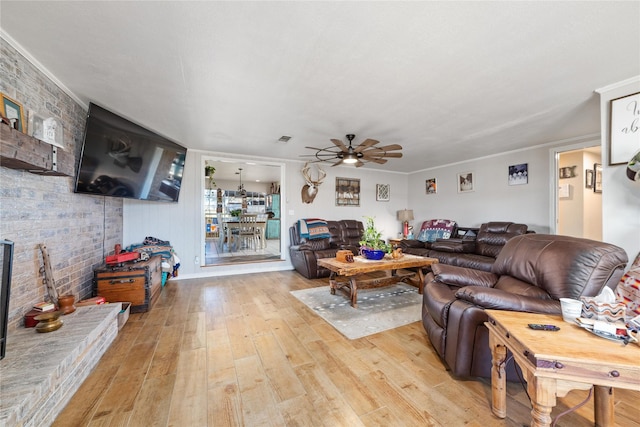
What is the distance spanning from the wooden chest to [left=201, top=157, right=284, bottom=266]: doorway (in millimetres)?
2545

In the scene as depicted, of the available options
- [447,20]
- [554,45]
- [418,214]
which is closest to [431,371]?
[447,20]

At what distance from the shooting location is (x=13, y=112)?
1.71 meters

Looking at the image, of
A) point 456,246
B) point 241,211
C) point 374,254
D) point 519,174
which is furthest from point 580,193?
point 241,211

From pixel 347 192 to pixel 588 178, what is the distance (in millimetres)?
4647

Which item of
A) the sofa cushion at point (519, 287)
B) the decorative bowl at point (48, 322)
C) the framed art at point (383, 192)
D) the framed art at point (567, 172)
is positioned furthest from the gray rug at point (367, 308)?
the framed art at point (567, 172)

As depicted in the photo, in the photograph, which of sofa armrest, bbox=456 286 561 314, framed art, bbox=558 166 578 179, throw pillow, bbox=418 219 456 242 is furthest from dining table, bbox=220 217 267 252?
framed art, bbox=558 166 578 179

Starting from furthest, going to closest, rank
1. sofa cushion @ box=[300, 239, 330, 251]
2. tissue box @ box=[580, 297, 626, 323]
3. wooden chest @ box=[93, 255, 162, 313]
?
1. sofa cushion @ box=[300, 239, 330, 251]
2. wooden chest @ box=[93, 255, 162, 313]
3. tissue box @ box=[580, 297, 626, 323]

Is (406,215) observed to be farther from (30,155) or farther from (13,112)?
(13,112)

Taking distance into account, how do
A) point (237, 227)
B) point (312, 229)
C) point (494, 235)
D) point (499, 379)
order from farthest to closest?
A: point (237, 227) → point (312, 229) → point (494, 235) → point (499, 379)

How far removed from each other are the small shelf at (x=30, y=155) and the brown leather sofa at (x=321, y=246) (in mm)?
3428

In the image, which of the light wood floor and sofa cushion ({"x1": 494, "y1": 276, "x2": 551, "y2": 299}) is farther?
sofa cushion ({"x1": 494, "y1": 276, "x2": 551, "y2": 299})

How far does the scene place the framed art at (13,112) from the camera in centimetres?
165

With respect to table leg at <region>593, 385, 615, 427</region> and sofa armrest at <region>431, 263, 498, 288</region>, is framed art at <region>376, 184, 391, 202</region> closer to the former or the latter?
sofa armrest at <region>431, 263, 498, 288</region>

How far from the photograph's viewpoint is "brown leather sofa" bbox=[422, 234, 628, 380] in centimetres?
148
